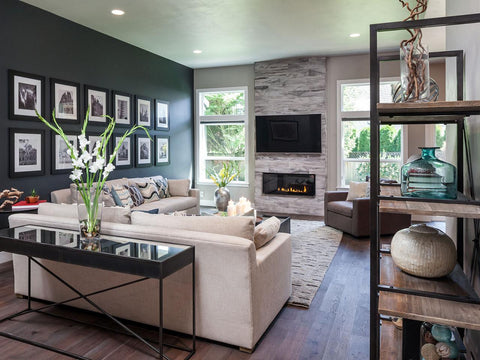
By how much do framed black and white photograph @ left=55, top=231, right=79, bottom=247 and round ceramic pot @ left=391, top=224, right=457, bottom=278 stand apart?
6.25ft

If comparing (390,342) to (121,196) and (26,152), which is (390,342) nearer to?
(121,196)

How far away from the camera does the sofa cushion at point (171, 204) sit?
554 cm

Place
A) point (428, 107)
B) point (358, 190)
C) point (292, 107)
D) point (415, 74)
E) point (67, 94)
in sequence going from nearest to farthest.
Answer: point (428, 107) → point (415, 74) → point (67, 94) → point (358, 190) → point (292, 107)

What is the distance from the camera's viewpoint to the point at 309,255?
4.42m

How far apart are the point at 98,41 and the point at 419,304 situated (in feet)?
18.6

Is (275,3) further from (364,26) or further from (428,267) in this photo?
(428,267)

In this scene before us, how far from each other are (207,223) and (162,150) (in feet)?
16.0

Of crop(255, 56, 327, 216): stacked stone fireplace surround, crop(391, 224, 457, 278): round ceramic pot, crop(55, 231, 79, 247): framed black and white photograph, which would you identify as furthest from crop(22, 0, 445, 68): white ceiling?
crop(391, 224, 457, 278): round ceramic pot

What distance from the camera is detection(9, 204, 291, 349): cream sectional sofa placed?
7.40ft

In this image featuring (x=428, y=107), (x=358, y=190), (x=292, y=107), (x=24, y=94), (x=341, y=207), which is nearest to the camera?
(x=428, y=107)

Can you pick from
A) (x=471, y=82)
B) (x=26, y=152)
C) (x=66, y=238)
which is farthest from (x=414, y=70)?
(x=26, y=152)

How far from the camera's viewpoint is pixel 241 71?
7.74 meters

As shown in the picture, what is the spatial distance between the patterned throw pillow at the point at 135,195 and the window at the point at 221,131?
2665 mm

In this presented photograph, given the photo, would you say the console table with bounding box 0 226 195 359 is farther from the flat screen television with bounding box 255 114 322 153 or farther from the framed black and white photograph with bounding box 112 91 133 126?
the flat screen television with bounding box 255 114 322 153
